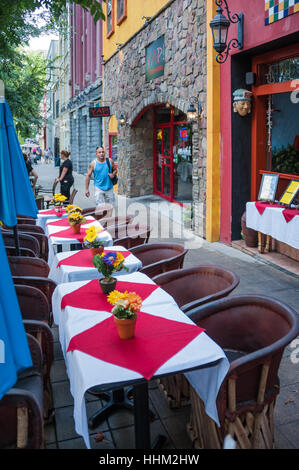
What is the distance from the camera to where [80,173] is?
87.4ft

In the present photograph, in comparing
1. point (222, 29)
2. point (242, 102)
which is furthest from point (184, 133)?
point (222, 29)

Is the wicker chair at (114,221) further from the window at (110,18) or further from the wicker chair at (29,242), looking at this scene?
the window at (110,18)

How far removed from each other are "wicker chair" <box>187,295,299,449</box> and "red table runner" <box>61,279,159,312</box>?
0.58m

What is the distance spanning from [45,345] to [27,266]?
1604mm

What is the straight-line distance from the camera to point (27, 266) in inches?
179

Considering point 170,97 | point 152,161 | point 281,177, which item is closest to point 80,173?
point 152,161

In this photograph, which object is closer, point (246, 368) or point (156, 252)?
point (246, 368)

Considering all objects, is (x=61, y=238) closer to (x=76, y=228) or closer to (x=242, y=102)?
(x=76, y=228)

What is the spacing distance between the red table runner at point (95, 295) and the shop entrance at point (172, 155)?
8469 mm

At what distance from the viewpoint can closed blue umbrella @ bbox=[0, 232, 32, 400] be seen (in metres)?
2.15

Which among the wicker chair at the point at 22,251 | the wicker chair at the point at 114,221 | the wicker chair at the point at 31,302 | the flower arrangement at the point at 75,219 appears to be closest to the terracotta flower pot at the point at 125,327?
the wicker chair at the point at 31,302

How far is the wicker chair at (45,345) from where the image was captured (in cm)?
302
